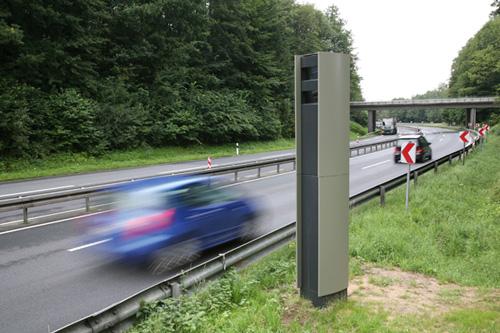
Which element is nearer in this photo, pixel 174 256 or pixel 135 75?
pixel 174 256

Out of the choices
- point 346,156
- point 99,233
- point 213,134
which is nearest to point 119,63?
point 213,134

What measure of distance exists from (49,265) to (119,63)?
23.8 m

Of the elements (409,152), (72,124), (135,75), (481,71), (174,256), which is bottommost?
(174,256)

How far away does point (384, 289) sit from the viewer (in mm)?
5027

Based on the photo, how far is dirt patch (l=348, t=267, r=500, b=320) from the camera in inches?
174

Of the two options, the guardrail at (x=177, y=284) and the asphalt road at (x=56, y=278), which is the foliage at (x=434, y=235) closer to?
the guardrail at (x=177, y=284)

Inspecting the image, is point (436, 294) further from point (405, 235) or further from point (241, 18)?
point (241, 18)

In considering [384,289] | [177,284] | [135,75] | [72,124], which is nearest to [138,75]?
[135,75]

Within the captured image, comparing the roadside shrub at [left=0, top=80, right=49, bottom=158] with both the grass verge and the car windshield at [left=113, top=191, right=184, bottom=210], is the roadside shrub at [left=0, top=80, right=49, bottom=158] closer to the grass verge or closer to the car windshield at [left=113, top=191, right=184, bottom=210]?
the car windshield at [left=113, top=191, right=184, bottom=210]

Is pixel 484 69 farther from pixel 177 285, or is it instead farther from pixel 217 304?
pixel 177 285

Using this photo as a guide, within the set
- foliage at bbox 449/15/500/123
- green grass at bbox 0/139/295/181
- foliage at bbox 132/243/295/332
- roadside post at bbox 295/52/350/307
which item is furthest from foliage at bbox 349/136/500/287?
foliage at bbox 449/15/500/123

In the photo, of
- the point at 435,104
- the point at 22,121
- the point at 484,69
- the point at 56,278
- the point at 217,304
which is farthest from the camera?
the point at 484,69

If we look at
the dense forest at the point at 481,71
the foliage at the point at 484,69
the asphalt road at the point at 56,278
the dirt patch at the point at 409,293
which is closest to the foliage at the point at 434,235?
the dirt patch at the point at 409,293

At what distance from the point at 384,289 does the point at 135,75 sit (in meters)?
25.5
